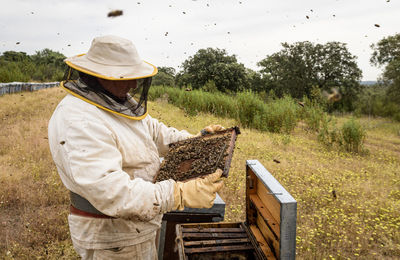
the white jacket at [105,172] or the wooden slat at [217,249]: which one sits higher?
the white jacket at [105,172]

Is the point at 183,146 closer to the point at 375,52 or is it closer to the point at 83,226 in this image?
the point at 83,226

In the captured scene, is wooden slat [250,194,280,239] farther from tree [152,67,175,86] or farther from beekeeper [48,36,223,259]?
tree [152,67,175,86]

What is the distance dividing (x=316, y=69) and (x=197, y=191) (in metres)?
33.0

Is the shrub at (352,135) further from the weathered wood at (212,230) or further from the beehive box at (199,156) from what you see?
the weathered wood at (212,230)

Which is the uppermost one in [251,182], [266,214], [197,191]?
[197,191]

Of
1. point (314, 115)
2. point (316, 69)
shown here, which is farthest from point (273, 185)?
point (316, 69)

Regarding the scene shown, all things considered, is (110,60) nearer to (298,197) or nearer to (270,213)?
(270,213)

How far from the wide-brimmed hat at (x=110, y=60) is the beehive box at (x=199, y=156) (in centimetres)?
78

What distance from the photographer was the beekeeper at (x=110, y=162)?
1.51 metres

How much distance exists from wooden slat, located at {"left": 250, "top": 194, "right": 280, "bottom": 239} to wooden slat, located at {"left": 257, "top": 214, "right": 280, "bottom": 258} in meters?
0.08

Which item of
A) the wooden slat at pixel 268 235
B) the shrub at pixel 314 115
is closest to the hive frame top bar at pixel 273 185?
the wooden slat at pixel 268 235

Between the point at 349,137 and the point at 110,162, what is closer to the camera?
the point at 110,162

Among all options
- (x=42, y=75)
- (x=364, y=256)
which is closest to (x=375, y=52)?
(x=364, y=256)

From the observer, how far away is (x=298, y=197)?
5.14m
